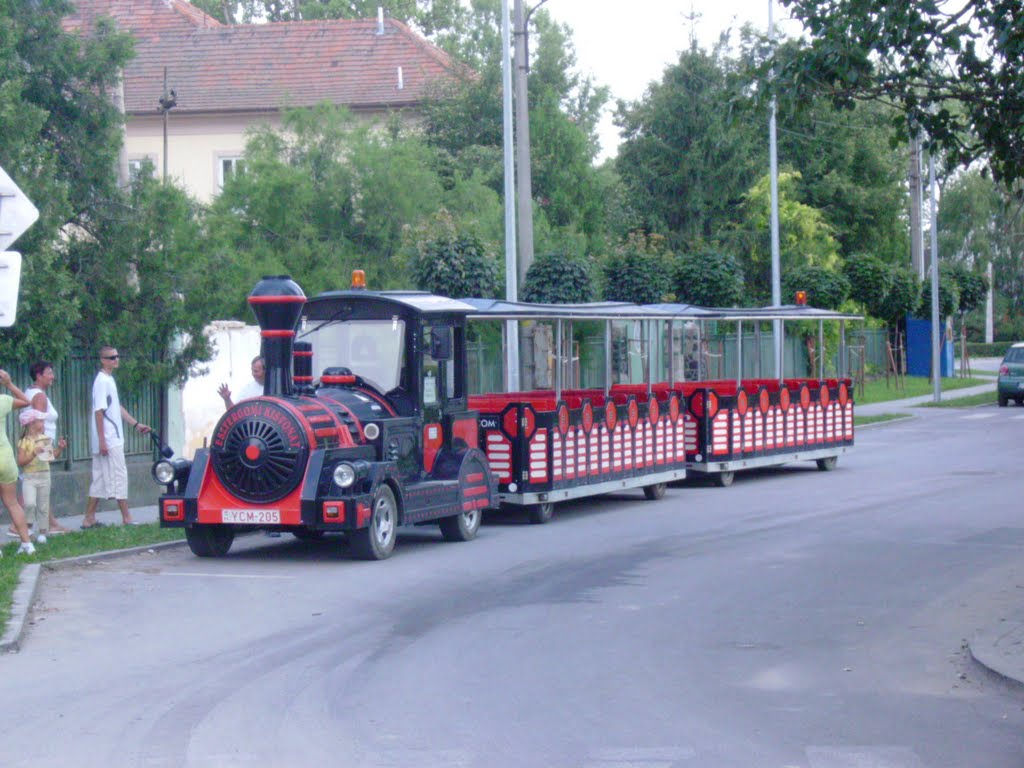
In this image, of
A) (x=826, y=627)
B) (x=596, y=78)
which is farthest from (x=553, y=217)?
(x=826, y=627)

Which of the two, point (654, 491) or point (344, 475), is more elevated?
point (344, 475)

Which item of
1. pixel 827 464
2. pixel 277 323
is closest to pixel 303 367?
pixel 277 323

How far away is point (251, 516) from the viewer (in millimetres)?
13031

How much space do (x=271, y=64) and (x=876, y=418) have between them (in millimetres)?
24097

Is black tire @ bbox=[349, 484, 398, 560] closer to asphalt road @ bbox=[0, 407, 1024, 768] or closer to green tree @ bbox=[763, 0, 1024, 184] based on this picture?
asphalt road @ bbox=[0, 407, 1024, 768]

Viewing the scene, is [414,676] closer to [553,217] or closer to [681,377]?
[681,377]

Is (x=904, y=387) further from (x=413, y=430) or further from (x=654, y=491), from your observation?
(x=413, y=430)

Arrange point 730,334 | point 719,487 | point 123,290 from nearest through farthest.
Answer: point 123,290 < point 719,487 < point 730,334

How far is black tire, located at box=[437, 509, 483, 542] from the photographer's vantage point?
14.9 metres

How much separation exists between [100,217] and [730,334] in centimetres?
1121

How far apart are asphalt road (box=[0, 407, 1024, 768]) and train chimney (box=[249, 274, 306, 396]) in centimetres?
168

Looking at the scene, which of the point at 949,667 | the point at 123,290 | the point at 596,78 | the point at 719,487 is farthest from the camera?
the point at 596,78

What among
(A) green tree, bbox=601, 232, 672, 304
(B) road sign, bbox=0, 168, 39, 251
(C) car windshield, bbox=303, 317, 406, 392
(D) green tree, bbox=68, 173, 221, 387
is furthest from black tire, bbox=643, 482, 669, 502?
(A) green tree, bbox=601, 232, 672, 304

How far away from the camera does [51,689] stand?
27.0 ft
